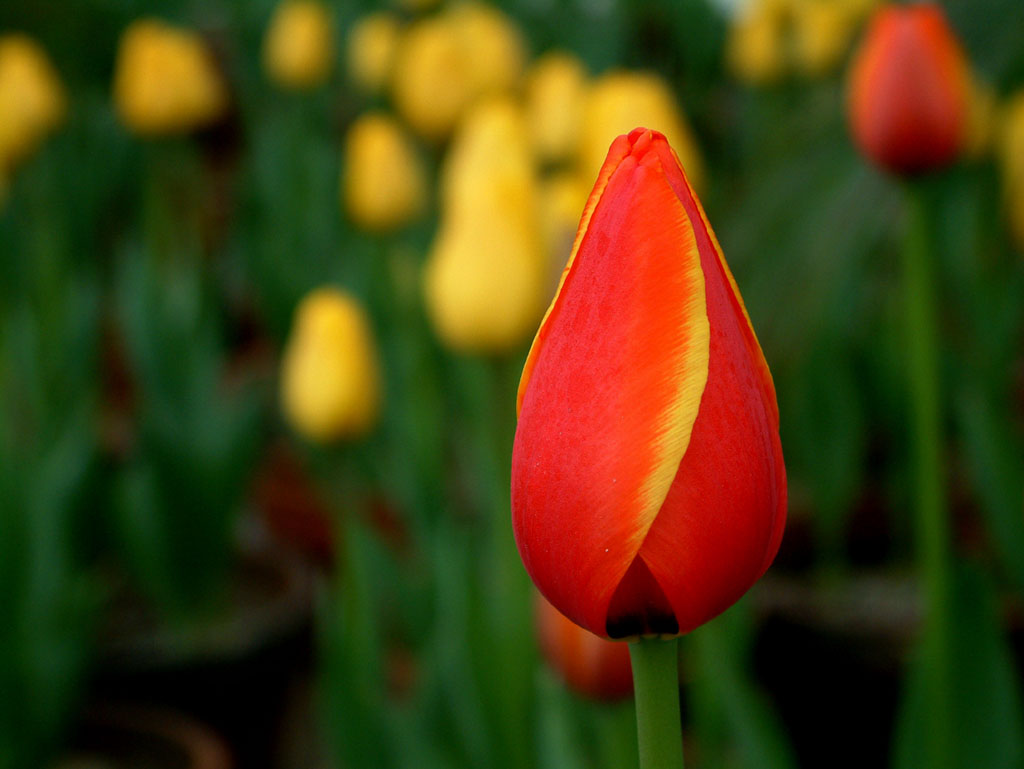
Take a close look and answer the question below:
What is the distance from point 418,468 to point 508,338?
498 mm

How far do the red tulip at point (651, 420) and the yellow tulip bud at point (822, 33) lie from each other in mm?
1428

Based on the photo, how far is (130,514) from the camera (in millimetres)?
1188

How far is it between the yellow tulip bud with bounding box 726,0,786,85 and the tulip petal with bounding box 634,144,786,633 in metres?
1.47

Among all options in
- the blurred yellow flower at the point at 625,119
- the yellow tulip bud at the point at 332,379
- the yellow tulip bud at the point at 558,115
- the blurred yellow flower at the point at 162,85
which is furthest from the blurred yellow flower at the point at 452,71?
the yellow tulip bud at the point at 332,379

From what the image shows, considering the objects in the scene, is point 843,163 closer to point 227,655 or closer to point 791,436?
point 791,436

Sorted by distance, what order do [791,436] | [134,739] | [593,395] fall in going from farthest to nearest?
[791,436] → [134,739] → [593,395]

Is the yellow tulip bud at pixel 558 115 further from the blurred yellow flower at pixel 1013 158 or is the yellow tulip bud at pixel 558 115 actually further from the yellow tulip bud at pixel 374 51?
the yellow tulip bud at pixel 374 51

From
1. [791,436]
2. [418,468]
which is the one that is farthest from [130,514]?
[791,436]

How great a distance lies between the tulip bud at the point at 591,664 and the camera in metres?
0.52

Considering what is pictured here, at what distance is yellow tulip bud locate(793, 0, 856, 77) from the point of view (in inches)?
62.9

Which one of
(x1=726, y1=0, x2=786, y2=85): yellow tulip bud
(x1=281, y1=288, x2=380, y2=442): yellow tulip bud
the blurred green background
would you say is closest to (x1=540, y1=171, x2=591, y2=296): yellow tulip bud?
the blurred green background

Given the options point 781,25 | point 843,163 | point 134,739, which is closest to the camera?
point 843,163

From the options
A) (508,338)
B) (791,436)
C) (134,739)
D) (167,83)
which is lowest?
(134,739)

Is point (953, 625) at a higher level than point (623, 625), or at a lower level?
lower
